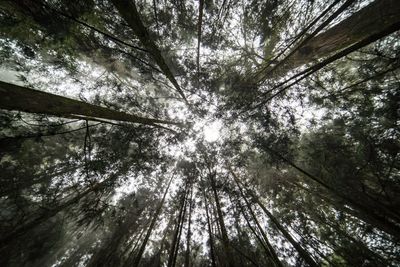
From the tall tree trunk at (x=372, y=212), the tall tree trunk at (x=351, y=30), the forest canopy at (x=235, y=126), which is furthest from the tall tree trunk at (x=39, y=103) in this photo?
the tall tree trunk at (x=372, y=212)

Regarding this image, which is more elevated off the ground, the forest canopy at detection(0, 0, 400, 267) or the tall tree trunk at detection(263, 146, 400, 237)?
the forest canopy at detection(0, 0, 400, 267)

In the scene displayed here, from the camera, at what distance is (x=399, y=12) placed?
10.4 feet

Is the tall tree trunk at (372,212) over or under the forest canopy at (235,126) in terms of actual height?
under

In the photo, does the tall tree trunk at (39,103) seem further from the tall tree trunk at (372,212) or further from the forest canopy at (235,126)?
the tall tree trunk at (372,212)

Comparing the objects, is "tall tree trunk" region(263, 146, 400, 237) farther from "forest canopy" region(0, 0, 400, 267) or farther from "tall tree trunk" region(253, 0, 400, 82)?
"tall tree trunk" region(253, 0, 400, 82)

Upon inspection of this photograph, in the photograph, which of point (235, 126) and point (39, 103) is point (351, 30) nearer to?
point (235, 126)

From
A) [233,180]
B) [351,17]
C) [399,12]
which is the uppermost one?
[233,180]

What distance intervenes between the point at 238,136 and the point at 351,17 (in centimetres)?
440

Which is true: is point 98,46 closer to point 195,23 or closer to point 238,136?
point 195,23

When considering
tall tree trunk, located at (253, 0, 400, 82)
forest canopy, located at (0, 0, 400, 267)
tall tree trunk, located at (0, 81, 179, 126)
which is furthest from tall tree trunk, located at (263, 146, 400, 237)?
tall tree trunk, located at (0, 81, 179, 126)

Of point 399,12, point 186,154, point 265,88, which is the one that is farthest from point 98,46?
point 399,12

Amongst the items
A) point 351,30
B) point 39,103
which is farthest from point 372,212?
point 39,103

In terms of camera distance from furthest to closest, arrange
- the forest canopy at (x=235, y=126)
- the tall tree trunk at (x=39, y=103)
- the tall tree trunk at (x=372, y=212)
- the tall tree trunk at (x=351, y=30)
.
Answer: the forest canopy at (x=235, y=126)
the tall tree trunk at (x=351, y=30)
the tall tree trunk at (x=372, y=212)
the tall tree trunk at (x=39, y=103)

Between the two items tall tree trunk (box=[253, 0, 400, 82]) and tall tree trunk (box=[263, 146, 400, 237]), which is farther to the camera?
tall tree trunk (box=[253, 0, 400, 82])
